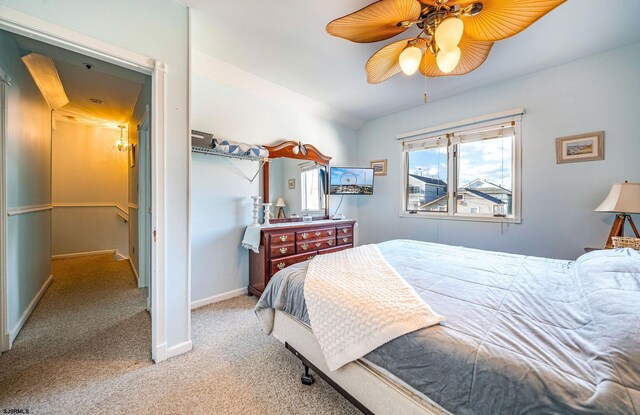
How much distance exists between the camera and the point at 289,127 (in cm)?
340

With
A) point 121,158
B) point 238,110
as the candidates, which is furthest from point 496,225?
point 121,158

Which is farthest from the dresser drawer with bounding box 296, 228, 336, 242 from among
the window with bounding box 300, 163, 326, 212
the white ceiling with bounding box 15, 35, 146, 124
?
the white ceiling with bounding box 15, 35, 146, 124

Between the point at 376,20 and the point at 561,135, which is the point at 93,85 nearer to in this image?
the point at 376,20

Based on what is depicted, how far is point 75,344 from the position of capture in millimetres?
1895

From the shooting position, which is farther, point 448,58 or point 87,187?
point 87,187

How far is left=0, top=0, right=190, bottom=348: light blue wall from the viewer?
159 centimetres

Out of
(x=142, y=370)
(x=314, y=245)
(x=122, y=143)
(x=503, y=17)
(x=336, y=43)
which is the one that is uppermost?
(x=336, y=43)

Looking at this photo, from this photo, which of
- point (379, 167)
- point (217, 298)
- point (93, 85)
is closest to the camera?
point (217, 298)

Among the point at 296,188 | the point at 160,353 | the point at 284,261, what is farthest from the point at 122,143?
the point at 160,353

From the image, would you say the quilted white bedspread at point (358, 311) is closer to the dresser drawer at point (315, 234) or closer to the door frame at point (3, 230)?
the dresser drawer at point (315, 234)

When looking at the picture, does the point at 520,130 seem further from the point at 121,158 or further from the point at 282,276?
the point at 121,158

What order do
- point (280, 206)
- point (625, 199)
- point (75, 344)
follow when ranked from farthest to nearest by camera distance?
point (280, 206), point (625, 199), point (75, 344)

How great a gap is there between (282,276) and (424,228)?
2782 mm

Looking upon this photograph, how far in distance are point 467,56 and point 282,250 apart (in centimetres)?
252
